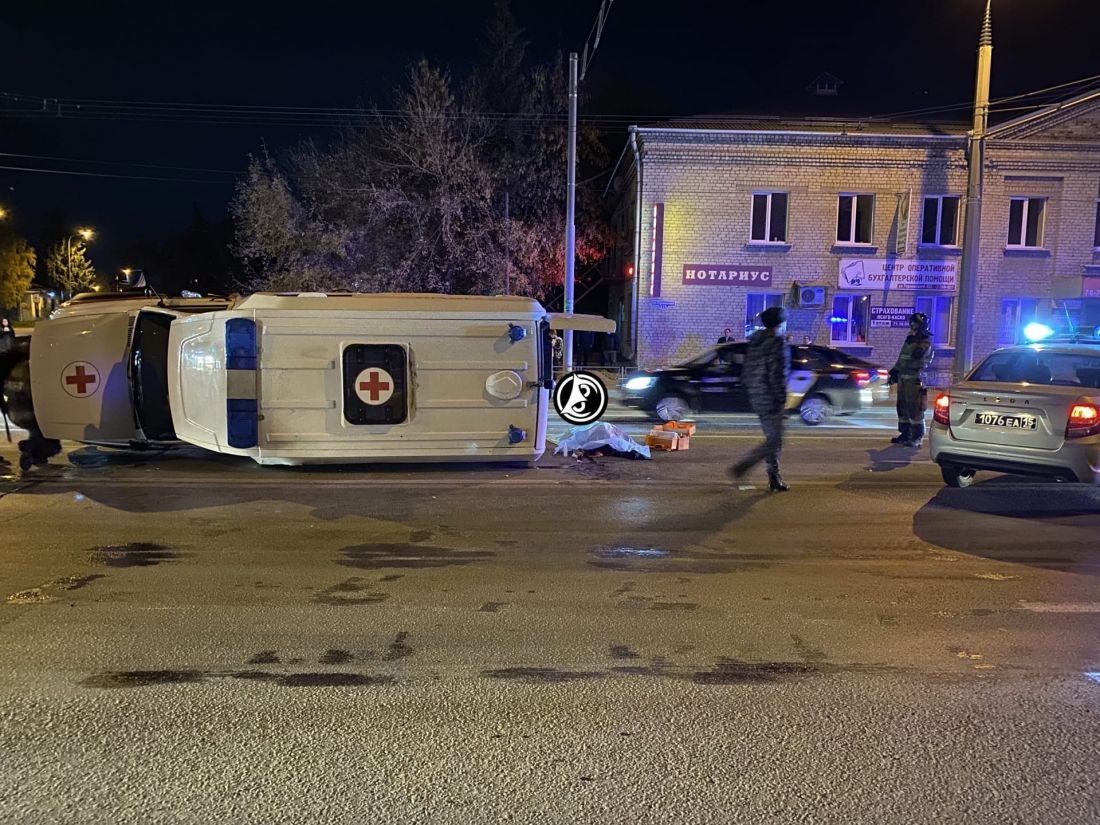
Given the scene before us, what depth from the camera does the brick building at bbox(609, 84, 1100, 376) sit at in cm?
2166

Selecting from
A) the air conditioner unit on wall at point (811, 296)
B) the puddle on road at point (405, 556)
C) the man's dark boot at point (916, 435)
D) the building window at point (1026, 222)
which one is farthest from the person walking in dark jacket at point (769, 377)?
the building window at point (1026, 222)

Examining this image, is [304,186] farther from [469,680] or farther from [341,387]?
[469,680]

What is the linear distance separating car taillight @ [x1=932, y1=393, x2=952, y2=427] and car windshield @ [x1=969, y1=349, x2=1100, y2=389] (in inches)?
15.2

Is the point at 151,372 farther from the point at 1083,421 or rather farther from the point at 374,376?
the point at 1083,421

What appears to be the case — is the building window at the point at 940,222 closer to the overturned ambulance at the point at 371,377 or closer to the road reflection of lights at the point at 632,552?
the overturned ambulance at the point at 371,377

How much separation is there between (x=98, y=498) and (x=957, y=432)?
839cm

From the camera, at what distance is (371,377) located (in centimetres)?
733

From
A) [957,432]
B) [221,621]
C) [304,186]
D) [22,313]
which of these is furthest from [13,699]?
[22,313]

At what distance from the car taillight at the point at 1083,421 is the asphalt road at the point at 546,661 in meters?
0.79

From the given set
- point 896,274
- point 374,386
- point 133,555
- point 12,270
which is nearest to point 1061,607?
point 374,386

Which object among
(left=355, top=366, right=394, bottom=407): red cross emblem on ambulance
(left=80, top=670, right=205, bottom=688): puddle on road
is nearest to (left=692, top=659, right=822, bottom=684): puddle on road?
(left=80, top=670, right=205, bottom=688): puddle on road

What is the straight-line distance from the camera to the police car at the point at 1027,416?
6996 mm

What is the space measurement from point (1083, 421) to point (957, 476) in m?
1.64

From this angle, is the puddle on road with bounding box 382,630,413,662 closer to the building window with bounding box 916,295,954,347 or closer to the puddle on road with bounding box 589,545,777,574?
the puddle on road with bounding box 589,545,777,574
